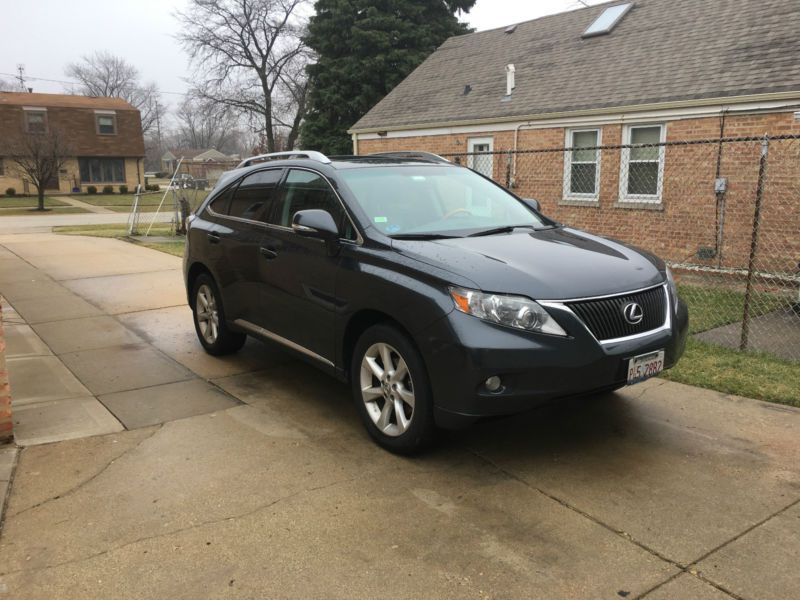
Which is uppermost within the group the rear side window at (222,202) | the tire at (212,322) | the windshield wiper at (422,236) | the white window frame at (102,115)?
the white window frame at (102,115)

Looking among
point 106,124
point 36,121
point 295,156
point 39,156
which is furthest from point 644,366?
point 106,124

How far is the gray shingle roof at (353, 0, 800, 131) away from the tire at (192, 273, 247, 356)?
30.5 ft

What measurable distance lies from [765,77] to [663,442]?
9.16 m

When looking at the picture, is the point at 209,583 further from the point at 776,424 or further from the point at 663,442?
the point at 776,424

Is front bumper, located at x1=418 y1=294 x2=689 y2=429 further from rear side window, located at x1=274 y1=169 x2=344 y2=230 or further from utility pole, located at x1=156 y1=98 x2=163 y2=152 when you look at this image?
utility pole, located at x1=156 y1=98 x2=163 y2=152

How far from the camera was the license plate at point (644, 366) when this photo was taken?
3.57 m

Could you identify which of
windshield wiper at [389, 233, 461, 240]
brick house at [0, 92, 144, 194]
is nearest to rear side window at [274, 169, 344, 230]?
windshield wiper at [389, 233, 461, 240]

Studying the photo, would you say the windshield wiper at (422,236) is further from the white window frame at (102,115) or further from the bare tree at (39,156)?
the white window frame at (102,115)

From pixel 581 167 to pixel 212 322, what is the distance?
954 cm

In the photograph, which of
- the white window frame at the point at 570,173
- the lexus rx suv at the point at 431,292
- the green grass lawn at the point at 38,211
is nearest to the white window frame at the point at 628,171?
the white window frame at the point at 570,173

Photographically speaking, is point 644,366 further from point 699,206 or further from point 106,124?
point 106,124

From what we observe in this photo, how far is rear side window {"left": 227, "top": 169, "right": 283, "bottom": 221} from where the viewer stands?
5.14 meters

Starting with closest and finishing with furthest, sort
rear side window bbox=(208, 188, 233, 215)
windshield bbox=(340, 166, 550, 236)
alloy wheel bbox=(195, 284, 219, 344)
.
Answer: windshield bbox=(340, 166, 550, 236), rear side window bbox=(208, 188, 233, 215), alloy wheel bbox=(195, 284, 219, 344)

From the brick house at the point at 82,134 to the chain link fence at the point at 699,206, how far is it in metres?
39.2
